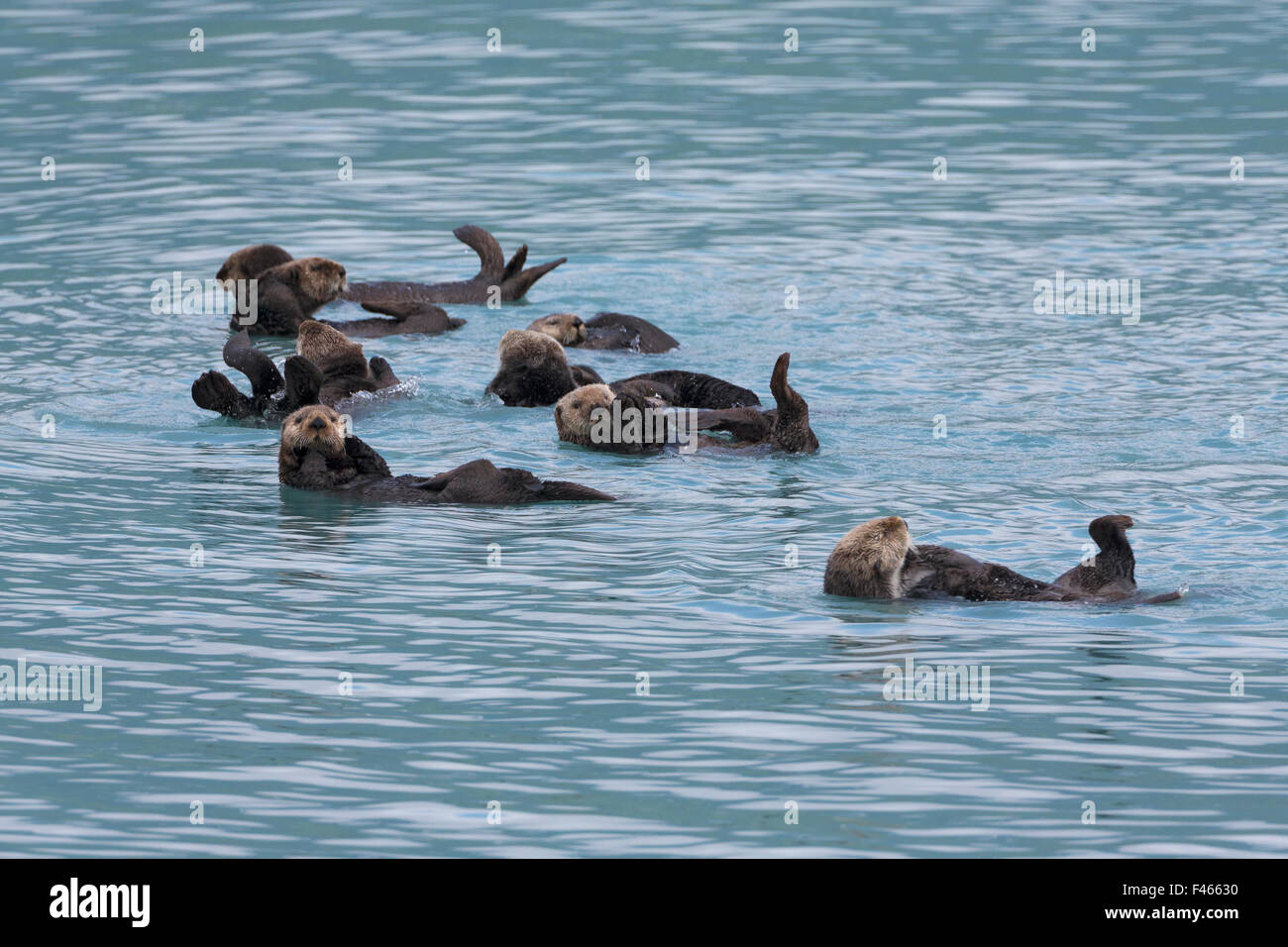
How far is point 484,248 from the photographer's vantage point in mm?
13039

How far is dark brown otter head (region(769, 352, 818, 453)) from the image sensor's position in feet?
29.3

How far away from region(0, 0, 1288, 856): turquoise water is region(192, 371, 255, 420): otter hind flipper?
12 cm

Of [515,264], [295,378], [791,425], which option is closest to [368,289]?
[515,264]

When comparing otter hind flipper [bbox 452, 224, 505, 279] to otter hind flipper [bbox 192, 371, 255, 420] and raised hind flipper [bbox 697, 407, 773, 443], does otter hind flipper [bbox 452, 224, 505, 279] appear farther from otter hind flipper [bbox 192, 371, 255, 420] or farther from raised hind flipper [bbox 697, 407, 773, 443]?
raised hind flipper [bbox 697, 407, 773, 443]

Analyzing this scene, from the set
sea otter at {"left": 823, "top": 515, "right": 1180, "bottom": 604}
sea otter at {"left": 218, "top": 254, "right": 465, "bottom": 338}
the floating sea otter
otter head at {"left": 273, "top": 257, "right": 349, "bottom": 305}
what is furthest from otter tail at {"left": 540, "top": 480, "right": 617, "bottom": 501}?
otter head at {"left": 273, "top": 257, "right": 349, "bottom": 305}

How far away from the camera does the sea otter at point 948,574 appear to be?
22.3 ft

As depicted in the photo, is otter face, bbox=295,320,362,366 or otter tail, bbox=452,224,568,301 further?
otter tail, bbox=452,224,568,301

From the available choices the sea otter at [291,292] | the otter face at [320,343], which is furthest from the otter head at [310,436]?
the sea otter at [291,292]

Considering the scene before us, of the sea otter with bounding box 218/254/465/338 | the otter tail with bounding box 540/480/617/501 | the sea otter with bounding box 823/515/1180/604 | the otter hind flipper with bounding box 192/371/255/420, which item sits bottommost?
the sea otter with bounding box 823/515/1180/604

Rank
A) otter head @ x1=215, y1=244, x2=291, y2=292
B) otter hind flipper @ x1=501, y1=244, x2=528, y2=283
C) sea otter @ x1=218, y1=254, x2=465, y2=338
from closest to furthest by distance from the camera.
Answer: sea otter @ x1=218, y1=254, x2=465, y2=338 → otter hind flipper @ x1=501, y1=244, x2=528, y2=283 → otter head @ x1=215, y1=244, x2=291, y2=292

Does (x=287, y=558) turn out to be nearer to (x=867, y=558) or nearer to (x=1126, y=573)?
(x=867, y=558)

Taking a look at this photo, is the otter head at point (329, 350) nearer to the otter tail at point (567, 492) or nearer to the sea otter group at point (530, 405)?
the sea otter group at point (530, 405)

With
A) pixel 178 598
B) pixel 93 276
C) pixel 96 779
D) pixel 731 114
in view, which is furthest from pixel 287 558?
pixel 731 114
